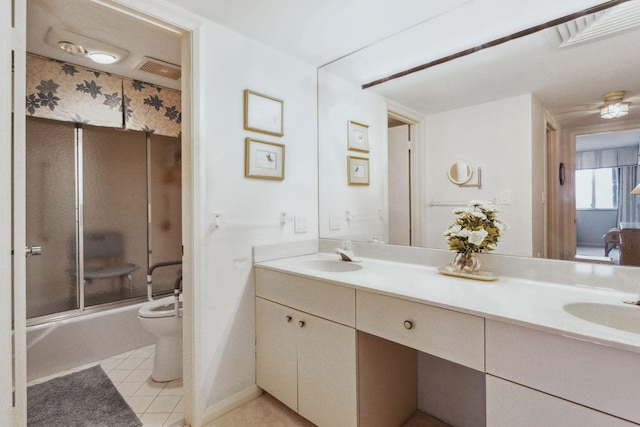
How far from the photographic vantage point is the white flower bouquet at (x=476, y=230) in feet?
4.76

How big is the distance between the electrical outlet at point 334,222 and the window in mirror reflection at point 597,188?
52.0 inches

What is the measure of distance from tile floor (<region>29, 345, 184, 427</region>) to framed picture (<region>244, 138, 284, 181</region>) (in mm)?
1423

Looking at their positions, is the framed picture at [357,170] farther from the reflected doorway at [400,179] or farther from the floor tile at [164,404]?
the floor tile at [164,404]

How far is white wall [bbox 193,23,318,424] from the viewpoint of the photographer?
1693 mm

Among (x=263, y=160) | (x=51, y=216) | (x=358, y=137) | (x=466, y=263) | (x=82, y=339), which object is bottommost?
(x=82, y=339)

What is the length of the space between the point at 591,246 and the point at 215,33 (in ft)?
6.83

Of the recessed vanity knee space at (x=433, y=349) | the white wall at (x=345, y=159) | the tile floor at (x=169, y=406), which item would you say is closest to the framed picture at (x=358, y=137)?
the white wall at (x=345, y=159)

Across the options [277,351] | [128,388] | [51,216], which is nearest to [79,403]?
[128,388]

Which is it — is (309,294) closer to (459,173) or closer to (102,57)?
(459,173)

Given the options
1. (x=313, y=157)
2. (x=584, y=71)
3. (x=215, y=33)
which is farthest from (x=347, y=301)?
(x=215, y=33)

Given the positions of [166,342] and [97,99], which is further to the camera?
[97,99]

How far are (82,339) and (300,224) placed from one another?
74.1 inches

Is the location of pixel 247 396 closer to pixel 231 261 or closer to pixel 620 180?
pixel 231 261

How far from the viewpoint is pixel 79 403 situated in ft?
6.15
